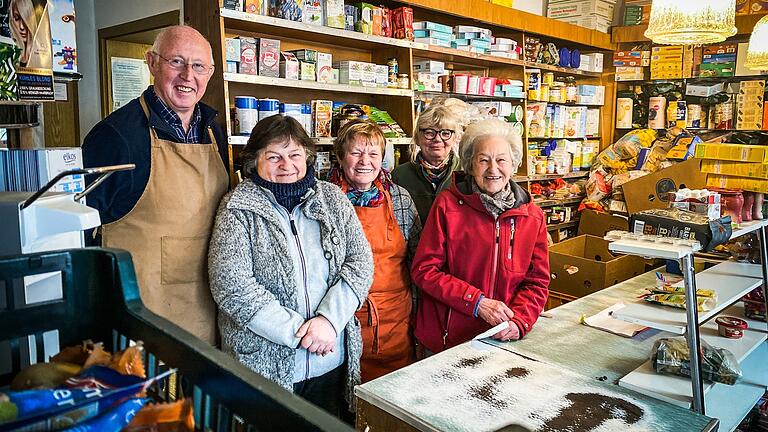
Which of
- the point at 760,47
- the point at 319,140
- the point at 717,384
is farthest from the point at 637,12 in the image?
the point at 717,384

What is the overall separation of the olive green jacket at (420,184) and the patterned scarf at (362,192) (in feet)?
1.26

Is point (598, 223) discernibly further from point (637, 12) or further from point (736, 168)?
point (736, 168)

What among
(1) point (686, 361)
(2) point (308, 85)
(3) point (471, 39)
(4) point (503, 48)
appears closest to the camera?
(1) point (686, 361)

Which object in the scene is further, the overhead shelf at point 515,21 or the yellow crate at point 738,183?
the overhead shelf at point 515,21

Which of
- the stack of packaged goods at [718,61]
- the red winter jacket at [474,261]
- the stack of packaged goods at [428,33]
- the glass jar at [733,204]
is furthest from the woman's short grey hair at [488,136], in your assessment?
the stack of packaged goods at [718,61]

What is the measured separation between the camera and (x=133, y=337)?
73cm

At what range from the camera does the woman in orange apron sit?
2.48 m

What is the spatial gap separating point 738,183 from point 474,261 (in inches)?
63.7

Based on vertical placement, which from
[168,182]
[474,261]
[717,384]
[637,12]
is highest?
[637,12]

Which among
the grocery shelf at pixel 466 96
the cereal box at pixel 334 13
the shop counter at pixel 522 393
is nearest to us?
the shop counter at pixel 522 393

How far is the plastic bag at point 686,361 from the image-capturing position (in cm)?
198

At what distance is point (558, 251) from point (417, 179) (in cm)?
192

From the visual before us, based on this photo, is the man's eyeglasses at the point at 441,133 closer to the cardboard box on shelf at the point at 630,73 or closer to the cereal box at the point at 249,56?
the cereal box at the point at 249,56

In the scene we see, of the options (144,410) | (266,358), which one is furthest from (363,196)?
(144,410)
